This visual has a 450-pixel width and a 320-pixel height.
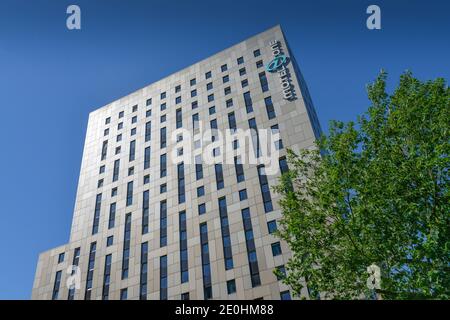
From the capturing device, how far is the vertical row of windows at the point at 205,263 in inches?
1314

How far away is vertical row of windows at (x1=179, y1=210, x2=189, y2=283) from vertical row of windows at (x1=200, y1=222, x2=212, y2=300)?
1.89 meters

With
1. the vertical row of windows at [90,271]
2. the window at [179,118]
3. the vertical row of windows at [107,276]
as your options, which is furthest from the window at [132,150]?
the vertical row of windows at [107,276]

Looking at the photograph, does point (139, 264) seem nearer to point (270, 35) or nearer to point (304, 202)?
point (304, 202)

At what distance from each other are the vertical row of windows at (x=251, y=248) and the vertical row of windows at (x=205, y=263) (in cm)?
418

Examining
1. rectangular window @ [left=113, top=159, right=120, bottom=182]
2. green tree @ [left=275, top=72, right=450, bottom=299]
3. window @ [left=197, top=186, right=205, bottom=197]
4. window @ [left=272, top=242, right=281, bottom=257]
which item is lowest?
green tree @ [left=275, top=72, right=450, bottom=299]

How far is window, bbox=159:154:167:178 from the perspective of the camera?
45.0 metres

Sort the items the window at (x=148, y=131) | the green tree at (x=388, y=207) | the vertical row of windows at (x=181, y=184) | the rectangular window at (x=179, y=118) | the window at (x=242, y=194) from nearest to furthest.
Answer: the green tree at (x=388, y=207), the window at (x=242, y=194), the vertical row of windows at (x=181, y=184), the rectangular window at (x=179, y=118), the window at (x=148, y=131)

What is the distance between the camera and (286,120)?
134 ft

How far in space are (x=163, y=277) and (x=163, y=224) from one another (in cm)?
610

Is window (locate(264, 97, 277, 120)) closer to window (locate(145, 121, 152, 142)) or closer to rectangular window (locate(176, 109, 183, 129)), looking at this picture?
rectangular window (locate(176, 109, 183, 129))

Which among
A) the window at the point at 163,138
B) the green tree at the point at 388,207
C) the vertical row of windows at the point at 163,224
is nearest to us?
the green tree at the point at 388,207

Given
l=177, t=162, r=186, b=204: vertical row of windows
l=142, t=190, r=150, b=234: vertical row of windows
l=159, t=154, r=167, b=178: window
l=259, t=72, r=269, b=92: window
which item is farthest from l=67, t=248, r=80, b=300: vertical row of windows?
l=259, t=72, r=269, b=92: window

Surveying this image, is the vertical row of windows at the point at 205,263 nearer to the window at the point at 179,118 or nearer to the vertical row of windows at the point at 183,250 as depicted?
the vertical row of windows at the point at 183,250
